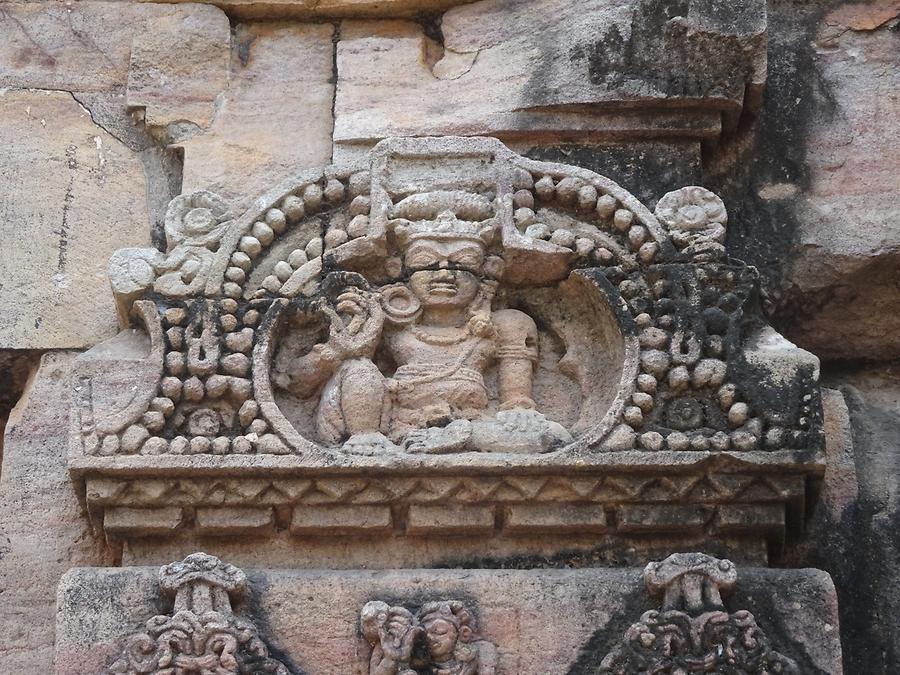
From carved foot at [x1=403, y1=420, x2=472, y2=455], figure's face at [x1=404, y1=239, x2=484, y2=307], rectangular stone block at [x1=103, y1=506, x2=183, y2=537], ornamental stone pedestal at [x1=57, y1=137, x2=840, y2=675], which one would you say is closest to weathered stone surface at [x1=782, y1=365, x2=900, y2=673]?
ornamental stone pedestal at [x1=57, y1=137, x2=840, y2=675]

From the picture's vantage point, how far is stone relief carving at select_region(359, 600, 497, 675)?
5.05 meters

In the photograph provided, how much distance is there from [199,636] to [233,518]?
16.7 inches

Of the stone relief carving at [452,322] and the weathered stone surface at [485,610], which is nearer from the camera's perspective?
the weathered stone surface at [485,610]

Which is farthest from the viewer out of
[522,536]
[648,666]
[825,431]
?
[825,431]

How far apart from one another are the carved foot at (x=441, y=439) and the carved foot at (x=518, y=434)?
30 millimetres

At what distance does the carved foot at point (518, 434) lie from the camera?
17.6 feet

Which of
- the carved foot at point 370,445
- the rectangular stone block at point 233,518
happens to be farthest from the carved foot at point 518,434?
the rectangular stone block at point 233,518

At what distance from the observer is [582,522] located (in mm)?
5352

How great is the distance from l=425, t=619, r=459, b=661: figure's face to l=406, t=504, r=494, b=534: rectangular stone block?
344 millimetres

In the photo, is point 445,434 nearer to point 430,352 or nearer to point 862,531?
point 430,352

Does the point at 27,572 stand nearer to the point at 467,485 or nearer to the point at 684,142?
the point at 467,485

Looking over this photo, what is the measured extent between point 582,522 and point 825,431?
854 millimetres

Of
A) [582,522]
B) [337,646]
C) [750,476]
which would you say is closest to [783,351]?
[750,476]

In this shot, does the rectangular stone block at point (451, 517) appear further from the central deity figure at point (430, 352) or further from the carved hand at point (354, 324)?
the carved hand at point (354, 324)
